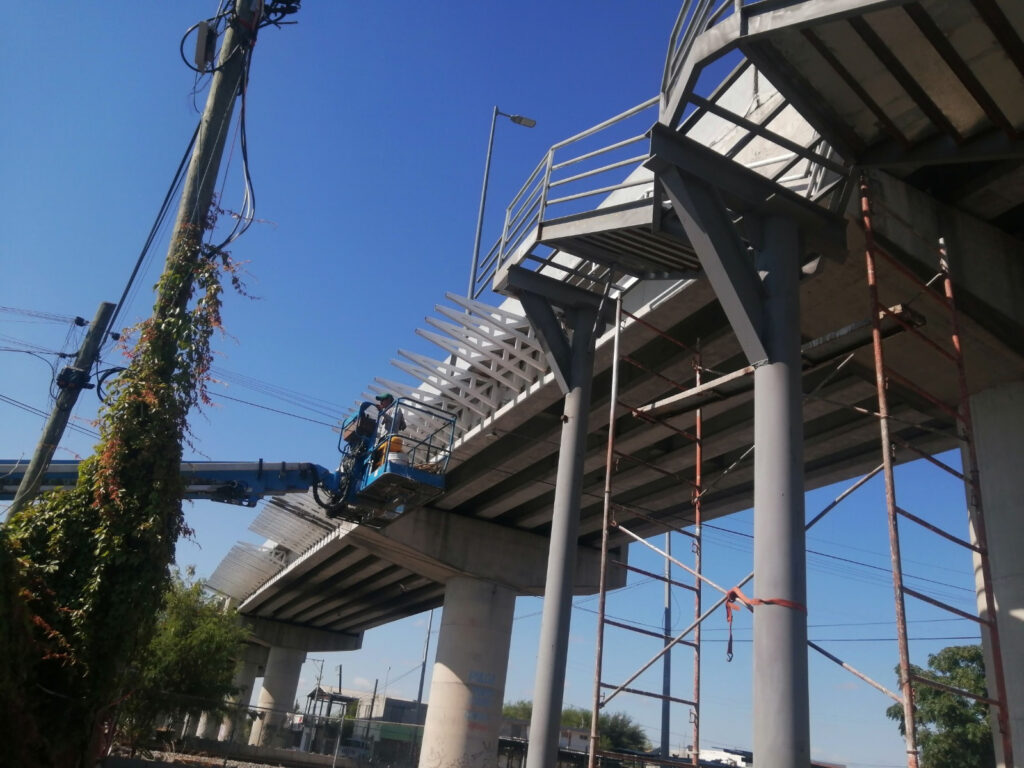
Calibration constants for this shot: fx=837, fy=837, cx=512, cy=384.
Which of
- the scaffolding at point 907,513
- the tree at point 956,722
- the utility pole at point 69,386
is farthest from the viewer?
the tree at point 956,722

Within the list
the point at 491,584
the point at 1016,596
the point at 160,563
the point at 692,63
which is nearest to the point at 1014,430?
the point at 1016,596

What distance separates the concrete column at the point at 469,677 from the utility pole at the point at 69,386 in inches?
462

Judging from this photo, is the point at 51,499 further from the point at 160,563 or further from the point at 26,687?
the point at 26,687

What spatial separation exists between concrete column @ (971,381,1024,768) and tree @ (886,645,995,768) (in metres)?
25.8

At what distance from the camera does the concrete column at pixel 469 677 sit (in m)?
21.1

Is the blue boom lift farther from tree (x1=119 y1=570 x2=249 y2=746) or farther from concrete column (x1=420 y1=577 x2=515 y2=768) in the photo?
tree (x1=119 y1=570 x2=249 y2=746)

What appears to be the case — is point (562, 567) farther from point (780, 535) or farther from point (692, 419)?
point (692, 419)

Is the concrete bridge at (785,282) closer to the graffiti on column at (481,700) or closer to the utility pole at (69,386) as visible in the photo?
the utility pole at (69,386)

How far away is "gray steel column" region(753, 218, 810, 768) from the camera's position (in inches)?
278

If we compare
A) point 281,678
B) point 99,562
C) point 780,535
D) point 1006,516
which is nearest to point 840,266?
point 1006,516

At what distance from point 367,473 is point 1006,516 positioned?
13.0 m

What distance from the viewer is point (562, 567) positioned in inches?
443

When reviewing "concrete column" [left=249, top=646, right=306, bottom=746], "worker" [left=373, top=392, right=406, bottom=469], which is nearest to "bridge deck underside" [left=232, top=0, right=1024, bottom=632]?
"worker" [left=373, top=392, right=406, bottom=469]

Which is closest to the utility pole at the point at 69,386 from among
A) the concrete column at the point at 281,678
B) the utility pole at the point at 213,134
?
the utility pole at the point at 213,134
